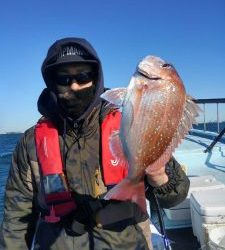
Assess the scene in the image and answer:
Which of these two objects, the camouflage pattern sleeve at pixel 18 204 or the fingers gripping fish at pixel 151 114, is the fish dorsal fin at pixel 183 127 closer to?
the fingers gripping fish at pixel 151 114

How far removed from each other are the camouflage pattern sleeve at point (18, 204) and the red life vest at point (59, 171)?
0.19 meters

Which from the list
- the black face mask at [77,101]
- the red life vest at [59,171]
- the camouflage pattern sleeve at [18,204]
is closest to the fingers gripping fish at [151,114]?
the red life vest at [59,171]

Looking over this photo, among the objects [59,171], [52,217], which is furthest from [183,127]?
[52,217]

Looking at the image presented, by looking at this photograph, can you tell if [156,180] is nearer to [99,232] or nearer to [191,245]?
[99,232]

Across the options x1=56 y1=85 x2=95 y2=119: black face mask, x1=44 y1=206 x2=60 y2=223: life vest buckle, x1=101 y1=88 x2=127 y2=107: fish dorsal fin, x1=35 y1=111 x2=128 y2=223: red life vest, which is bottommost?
x1=44 y1=206 x2=60 y2=223: life vest buckle

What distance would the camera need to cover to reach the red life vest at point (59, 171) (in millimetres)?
3207

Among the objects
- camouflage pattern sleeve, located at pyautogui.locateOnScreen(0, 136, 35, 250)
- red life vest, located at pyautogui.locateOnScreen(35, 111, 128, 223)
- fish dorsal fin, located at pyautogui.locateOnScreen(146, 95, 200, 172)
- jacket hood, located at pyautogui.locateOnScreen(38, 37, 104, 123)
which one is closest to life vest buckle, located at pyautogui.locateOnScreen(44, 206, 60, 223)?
red life vest, located at pyautogui.locateOnScreen(35, 111, 128, 223)

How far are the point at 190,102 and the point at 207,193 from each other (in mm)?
3224

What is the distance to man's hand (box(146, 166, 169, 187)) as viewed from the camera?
2.63 m

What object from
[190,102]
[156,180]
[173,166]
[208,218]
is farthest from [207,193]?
[190,102]

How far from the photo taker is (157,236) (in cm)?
500

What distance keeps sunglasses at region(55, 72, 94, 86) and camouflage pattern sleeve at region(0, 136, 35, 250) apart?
1.98ft

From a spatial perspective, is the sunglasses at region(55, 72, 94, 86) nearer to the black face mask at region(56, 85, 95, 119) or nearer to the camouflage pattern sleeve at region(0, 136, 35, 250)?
the black face mask at region(56, 85, 95, 119)

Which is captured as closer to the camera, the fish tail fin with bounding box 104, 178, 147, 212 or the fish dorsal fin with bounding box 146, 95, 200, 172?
the fish dorsal fin with bounding box 146, 95, 200, 172
